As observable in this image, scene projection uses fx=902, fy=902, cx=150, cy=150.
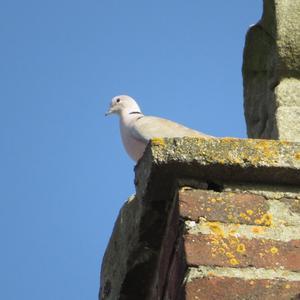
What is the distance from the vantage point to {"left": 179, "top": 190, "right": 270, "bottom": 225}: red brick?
2.66 metres

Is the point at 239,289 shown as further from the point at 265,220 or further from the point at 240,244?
the point at 265,220

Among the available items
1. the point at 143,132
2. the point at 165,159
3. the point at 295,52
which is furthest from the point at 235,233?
the point at 143,132

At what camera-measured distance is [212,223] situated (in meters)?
2.65

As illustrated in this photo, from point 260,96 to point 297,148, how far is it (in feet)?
2.59

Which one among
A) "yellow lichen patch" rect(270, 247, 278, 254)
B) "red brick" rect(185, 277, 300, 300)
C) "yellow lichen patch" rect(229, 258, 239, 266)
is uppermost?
"yellow lichen patch" rect(270, 247, 278, 254)

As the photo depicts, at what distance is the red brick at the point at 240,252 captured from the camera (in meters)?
2.54

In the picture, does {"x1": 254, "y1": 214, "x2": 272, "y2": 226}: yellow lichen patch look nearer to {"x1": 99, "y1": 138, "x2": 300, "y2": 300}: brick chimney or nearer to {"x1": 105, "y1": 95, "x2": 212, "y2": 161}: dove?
{"x1": 99, "y1": 138, "x2": 300, "y2": 300}: brick chimney

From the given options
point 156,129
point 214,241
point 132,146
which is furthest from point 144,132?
point 214,241

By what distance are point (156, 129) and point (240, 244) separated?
9.56ft

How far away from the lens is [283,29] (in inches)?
131

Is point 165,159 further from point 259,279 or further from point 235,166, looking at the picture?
point 259,279

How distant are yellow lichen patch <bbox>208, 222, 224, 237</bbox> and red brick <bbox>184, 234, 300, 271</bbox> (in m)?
0.02

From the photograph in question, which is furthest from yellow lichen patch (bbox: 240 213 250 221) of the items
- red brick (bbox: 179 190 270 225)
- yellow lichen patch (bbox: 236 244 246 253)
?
yellow lichen patch (bbox: 236 244 246 253)

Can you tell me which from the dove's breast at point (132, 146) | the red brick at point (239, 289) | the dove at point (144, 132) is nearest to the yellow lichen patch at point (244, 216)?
the red brick at point (239, 289)
